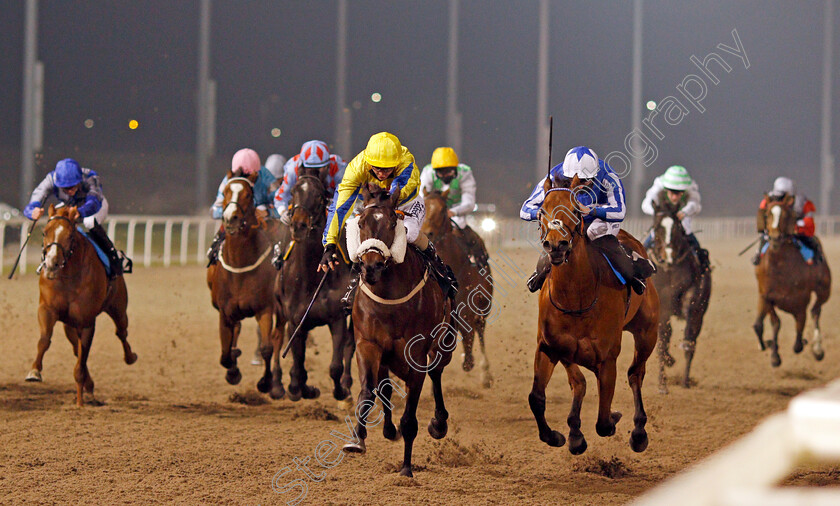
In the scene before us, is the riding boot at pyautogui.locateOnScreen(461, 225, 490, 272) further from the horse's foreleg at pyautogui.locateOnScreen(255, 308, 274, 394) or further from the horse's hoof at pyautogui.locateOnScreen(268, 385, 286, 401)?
the horse's hoof at pyautogui.locateOnScreen(268, 385, 286, 401)

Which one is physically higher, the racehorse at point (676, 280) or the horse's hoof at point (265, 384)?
the racehorse at point (676, 280)

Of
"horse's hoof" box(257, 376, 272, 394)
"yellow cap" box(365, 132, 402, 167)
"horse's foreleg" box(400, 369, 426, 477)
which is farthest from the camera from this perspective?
"horse's hoof" box(257, 376, 272, 394)

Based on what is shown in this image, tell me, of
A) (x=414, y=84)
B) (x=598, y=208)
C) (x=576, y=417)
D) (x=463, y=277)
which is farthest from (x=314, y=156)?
(x=414, y=84)

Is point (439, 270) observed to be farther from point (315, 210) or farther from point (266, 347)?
point (266, 347)

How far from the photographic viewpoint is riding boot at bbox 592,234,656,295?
536cm

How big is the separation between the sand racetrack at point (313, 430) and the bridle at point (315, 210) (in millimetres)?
1379

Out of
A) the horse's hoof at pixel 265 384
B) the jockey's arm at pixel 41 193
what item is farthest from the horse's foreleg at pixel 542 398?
the jockey's arm at pixel 41 193

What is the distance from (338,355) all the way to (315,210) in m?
1.01

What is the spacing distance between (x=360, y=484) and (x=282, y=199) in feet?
10.5

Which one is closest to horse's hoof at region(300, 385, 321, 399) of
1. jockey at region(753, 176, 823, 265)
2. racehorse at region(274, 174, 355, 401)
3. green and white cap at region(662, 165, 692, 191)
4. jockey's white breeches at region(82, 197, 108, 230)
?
racehorse at region(274, 174, 355, 401)

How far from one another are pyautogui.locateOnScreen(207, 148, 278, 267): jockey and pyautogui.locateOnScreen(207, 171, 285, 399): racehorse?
0.23 m

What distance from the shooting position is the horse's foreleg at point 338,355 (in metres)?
6.46

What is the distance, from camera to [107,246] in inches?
299

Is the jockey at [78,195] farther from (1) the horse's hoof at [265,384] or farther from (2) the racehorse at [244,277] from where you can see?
(1) the horse's hoof at [265,384]
